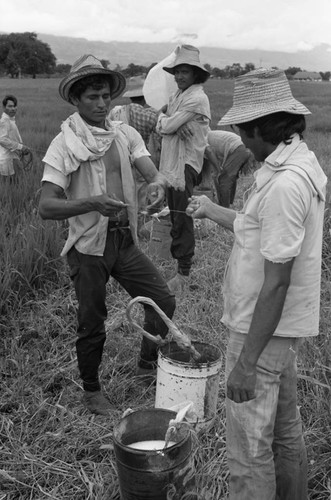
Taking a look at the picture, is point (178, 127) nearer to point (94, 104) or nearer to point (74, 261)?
point (94, 104)

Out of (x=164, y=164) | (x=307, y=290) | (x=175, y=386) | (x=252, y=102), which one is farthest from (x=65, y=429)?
(x=164, y=164)

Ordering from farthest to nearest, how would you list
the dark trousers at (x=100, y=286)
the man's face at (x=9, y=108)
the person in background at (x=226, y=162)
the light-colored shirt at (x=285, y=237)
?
the man's face at (x=9, y=108) → the person in background at (x=226, y=162) → the dark trousers at (x=100, y=286) → the light-colored shirt at (x=285, y=237)

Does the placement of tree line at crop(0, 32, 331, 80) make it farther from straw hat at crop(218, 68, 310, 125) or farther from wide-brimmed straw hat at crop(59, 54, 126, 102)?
straw hat at crop(218, 68, 310, 125)

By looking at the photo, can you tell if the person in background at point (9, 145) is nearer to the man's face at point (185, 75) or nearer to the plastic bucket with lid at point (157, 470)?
the man's face at point (185, 75)

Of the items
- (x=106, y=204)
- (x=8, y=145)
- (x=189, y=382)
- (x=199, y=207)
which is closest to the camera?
(x=199, y=207)

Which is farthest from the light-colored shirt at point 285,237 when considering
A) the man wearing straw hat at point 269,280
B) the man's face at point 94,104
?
the man's face at point 94,104

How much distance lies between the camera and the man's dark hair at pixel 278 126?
154cm

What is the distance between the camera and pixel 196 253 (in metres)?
4.68

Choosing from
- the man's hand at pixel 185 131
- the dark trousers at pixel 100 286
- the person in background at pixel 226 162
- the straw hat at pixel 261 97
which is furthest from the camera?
the person in background at pixel 226 162

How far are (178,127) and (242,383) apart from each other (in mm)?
2740

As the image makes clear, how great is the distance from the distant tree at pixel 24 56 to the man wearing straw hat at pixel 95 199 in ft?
250

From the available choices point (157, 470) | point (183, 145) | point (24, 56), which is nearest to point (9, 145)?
point (183, 145)

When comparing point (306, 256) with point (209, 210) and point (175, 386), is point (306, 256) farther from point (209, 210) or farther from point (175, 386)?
point (175, 386)

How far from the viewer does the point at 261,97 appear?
1.54 metres
